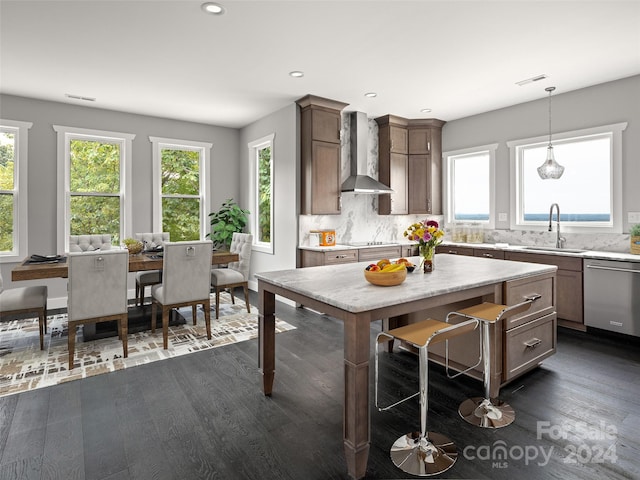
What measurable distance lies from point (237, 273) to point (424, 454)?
130 inches

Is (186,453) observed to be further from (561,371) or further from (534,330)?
(561,371)

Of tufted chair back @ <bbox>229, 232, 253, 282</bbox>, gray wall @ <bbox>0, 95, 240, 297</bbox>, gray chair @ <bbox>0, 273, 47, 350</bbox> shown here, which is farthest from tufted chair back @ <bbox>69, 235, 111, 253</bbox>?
tufted chair back @ <bbox>229, 232, 253, 282</bbox>

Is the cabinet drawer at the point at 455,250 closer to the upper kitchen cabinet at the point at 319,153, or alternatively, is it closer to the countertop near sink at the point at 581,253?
the countertop near sink at the point at 581,253

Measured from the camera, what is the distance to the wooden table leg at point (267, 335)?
8.35ft

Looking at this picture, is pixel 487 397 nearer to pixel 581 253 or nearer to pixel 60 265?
pixel 581 253

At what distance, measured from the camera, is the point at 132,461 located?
1.91 metres

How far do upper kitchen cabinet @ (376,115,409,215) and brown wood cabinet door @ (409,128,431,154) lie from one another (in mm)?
115

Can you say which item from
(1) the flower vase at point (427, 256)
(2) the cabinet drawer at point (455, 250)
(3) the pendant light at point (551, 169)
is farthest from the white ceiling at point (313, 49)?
(2) the cabinet drawer at point (455, 250)

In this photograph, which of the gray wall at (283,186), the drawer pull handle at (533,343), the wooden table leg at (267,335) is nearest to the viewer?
the wooden table leg at (267,335)

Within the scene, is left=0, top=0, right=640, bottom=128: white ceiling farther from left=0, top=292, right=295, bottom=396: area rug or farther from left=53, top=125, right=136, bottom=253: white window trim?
left=0, top=292, right=295, bottom=396: area rug

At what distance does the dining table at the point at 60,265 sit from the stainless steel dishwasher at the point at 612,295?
3909 mm

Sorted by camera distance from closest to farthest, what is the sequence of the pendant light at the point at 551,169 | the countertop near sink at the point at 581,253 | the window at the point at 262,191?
the countertop near sink at the point at 581,253 → the pendant light at the point at 551,169 → the window at the point at 262,191

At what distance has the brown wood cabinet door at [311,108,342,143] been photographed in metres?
4.91

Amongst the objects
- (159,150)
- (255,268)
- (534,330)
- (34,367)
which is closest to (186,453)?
(34,367)
